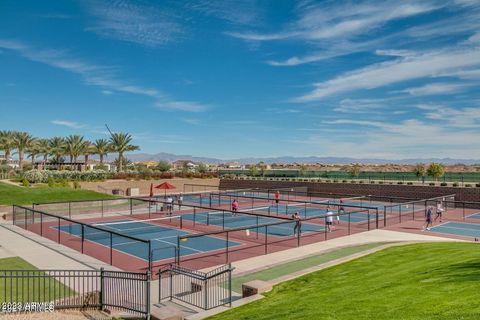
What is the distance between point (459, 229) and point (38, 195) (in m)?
38.5

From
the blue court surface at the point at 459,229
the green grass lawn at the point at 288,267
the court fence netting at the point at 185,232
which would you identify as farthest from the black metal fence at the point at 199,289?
the blue court surface at the point at 459,229

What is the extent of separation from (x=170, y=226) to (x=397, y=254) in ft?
56.9

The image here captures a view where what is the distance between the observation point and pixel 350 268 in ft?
49.5

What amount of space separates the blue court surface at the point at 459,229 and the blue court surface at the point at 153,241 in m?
14.7

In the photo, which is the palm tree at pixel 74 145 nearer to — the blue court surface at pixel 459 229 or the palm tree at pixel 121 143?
the palm tree at pixel 121 143

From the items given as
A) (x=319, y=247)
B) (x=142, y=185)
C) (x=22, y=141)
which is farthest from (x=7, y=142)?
(x=319, y=247)

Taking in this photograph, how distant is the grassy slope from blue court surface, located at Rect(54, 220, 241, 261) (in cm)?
1242

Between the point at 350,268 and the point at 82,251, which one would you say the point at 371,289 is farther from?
the point at 82,251

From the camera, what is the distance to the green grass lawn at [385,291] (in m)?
8.23

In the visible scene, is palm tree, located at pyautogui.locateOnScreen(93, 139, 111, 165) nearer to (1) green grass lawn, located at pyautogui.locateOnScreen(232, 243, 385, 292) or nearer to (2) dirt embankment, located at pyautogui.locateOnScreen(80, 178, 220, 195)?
(2) dirt embankment, located at pyautogui.locateOnScreen(80, 178, 220, 195)

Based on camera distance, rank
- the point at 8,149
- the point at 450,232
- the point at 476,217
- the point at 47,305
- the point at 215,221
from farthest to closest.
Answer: the point at 8,149 → the point at 476,217 → the point at 215,221 → the point at 450,232 → the point at 47,305

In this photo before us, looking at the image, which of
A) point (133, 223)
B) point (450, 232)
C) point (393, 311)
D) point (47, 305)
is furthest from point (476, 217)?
point (47, 305)

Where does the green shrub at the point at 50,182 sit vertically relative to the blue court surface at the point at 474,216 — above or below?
above

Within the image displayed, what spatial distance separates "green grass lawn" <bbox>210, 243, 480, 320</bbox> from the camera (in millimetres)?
8227
